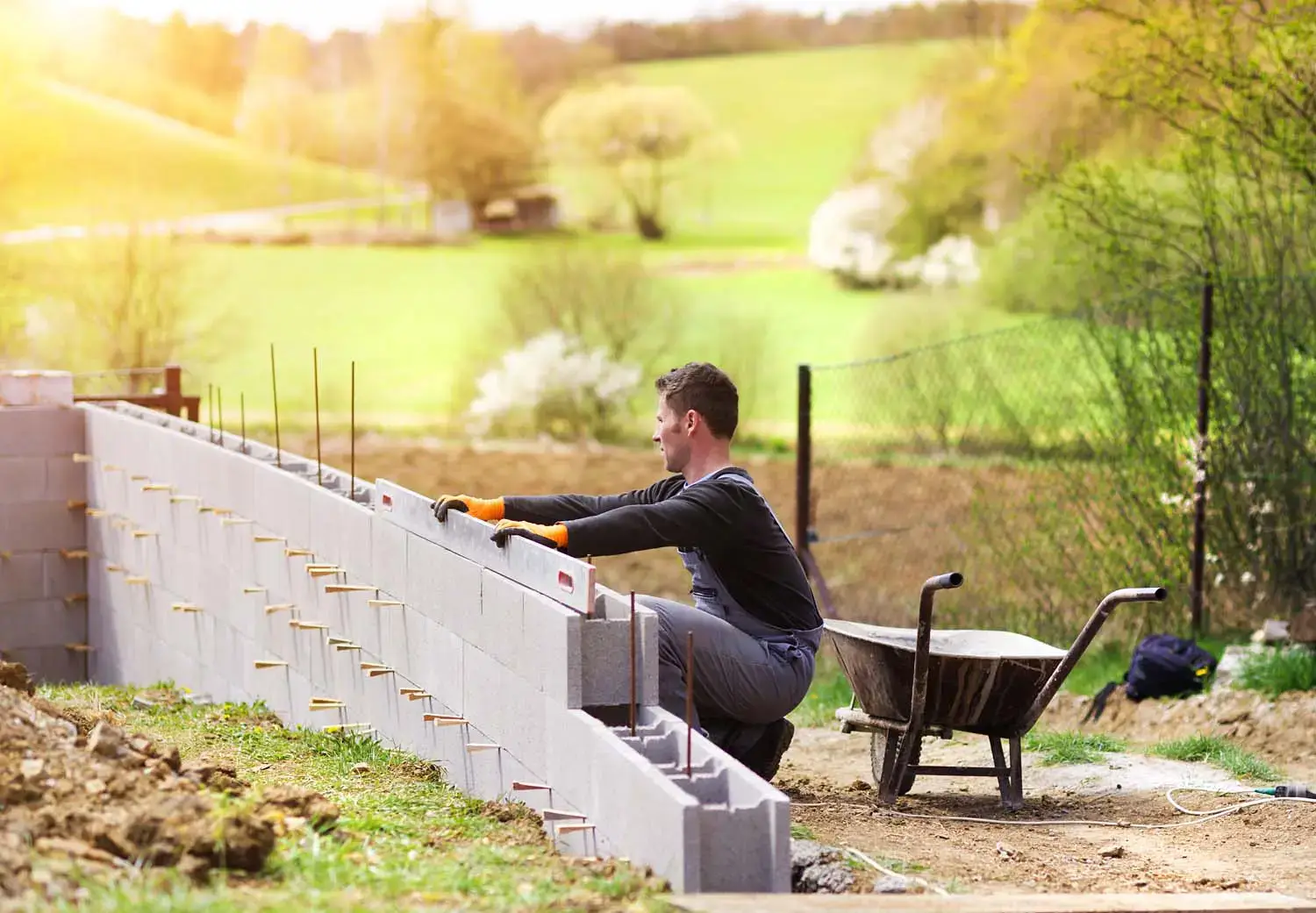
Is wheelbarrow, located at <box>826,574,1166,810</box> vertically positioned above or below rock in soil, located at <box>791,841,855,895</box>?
above

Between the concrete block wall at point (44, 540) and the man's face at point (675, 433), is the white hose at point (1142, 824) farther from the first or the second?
the concrete block wall at point (44, 540)

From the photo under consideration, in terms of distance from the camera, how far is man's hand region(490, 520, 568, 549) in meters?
5.25

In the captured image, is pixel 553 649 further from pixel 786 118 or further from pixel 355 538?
pixel 786 118

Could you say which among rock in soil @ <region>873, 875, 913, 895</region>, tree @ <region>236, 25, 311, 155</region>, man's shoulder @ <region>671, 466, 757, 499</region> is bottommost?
rock in soil @ <region>873, 875, 913, 895</region>

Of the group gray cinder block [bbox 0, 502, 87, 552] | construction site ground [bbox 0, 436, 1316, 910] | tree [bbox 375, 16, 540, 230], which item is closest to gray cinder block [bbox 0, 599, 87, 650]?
gray cinder block [bbox 0, 502, 87, 552]

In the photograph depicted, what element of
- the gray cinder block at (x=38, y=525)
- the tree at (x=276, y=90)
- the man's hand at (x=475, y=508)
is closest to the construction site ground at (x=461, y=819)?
the man's hand at (x=475, y=508)

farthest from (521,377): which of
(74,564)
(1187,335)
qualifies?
(1187,335)

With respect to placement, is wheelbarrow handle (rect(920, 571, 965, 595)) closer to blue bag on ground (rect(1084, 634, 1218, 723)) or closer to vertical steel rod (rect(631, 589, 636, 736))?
vertical steel rod (rect(631, 589, 636, 736))

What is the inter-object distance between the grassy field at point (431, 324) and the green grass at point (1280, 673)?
17.9 m

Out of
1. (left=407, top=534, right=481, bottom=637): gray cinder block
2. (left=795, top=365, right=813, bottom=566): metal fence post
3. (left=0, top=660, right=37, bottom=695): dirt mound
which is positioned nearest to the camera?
(left=407, top=534, right=481, bottom=637): gray cinder block

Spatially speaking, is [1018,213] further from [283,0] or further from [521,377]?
[283,0]

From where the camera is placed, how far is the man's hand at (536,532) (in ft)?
17.2

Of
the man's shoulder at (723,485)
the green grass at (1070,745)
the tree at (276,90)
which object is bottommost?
the green grass at (1070,745)

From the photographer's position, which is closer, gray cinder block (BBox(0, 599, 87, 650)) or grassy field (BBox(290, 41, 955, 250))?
gray cinder block (BBox(0, 599, 87, 650))
